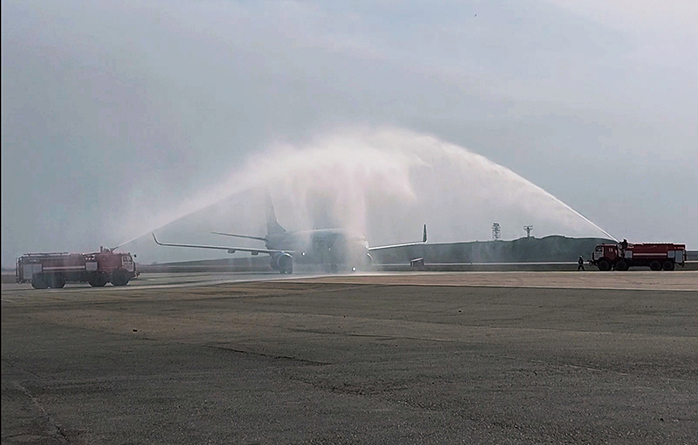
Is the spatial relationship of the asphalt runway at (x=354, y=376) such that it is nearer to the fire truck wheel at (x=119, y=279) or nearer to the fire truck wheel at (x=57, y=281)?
the fire truck wheel at (x=57, y=281)

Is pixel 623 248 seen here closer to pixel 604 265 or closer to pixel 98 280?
pixel 604 265

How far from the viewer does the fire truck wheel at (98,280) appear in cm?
4419

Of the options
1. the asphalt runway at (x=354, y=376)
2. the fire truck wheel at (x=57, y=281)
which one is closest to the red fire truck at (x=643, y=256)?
the asphalt runway at (x=354, y=376)

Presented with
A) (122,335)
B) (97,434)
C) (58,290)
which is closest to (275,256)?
(58,290)

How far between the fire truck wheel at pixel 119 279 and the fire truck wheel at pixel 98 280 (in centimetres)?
56

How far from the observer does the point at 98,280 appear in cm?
4491

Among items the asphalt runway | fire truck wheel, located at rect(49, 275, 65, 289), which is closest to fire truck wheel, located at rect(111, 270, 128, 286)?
fire truck wheel, located at rect(49, 275, 65, 289)

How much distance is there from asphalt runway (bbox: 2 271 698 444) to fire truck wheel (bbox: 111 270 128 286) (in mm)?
21414

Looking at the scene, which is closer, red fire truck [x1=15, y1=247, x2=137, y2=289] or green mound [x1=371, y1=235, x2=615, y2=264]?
red fire truck [x1=15, y1=247, x2=137, y2=289]

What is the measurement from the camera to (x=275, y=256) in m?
67.8

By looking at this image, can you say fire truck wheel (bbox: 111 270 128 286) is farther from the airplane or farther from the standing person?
the standing person

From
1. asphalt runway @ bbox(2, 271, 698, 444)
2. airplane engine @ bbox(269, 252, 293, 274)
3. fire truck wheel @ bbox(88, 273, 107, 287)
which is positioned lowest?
asphalt runway @ bbox(2, 271, 698, 444)

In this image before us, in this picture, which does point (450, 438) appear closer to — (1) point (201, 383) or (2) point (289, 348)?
(1) point (201, 383)

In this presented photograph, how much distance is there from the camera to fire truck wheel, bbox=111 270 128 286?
45.8 metres
